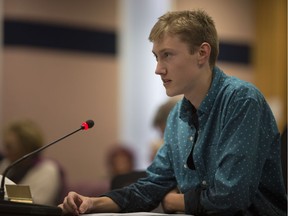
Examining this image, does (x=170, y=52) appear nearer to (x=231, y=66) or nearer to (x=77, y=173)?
(x=77, y=173)

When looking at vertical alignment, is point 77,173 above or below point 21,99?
below

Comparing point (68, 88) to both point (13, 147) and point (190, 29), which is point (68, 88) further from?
point (190, 29)

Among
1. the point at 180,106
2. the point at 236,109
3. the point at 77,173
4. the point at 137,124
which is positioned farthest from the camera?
the point at 137,124

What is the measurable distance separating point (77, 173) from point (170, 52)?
4681 mm

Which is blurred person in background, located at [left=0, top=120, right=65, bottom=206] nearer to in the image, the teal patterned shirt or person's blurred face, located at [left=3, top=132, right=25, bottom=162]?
person's blurred face, located at [left=3, top=132, right=25, bottom=162]

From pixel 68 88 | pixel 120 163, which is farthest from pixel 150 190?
pixel 68 88

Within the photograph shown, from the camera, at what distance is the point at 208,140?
81.4 inches

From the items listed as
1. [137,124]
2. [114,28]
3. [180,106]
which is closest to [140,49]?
[114,28]

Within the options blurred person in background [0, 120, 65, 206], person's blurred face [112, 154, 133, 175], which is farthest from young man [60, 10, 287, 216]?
person's blurred face [112, 154, 133, 175]

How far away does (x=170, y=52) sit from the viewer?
2.10 m

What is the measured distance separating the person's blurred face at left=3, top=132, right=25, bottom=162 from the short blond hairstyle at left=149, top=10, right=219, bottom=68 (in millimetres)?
2325

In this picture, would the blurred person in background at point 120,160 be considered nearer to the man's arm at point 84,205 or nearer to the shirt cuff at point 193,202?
the man's arm at point 84,205

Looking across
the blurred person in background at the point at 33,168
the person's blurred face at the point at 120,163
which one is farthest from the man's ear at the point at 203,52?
the person's blurred face at the point at 120,163

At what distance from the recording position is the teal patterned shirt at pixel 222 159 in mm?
1917
